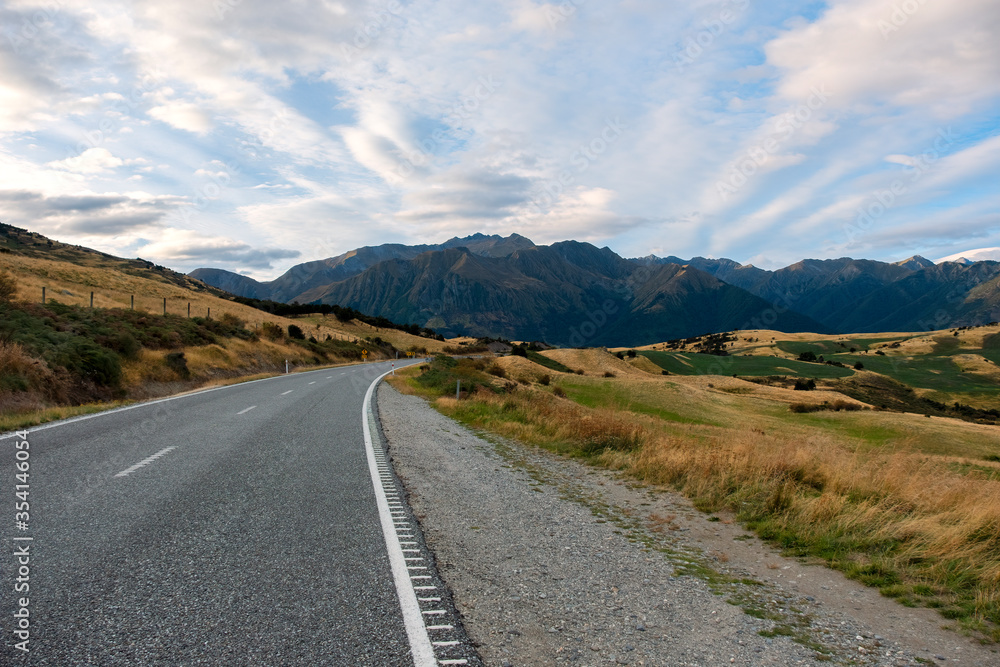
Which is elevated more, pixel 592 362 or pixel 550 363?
pixel 592 362

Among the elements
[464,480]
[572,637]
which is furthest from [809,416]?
[572,637]

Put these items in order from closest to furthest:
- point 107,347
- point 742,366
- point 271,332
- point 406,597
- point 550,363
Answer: point 406,597 < point 107,347 < point 271,332 < point 550,363 < point 742,366

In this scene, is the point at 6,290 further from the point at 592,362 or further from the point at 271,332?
the point at 592,362

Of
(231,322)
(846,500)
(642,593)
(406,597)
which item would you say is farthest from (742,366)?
(406,597)

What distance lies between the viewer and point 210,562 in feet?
15.7

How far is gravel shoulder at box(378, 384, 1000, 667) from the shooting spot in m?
Result: 3.70

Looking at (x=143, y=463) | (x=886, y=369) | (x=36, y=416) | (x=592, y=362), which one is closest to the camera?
(x=143, y=463)

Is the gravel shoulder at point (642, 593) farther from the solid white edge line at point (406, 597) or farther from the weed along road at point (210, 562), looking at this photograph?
the weed along road at point (210, 562)

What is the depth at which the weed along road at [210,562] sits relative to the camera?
344 centimetres

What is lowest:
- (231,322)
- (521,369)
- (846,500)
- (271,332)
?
(521,369)

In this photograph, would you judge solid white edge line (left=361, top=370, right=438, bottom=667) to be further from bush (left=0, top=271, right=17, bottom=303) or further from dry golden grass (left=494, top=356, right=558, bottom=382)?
dry golden grass (left=494, top=356, right=558, bottom=382)

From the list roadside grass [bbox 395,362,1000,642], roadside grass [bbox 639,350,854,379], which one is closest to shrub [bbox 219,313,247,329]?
roadside grass [bbox 395,362,1000,642]

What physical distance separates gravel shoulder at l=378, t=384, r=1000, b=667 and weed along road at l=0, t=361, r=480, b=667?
0.50 metres

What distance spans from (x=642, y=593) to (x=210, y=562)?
392cm
